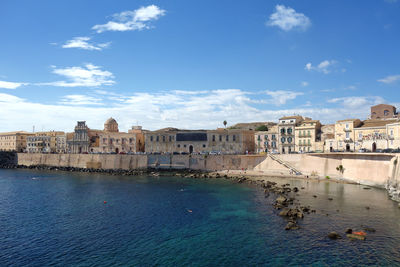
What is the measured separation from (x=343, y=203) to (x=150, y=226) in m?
24.9

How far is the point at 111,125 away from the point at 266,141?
56.5 m

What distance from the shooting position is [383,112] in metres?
79.6

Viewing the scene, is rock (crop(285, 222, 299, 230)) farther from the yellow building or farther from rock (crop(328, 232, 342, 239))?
the yellow building

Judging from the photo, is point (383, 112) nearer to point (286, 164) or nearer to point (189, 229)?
point (286, 164)

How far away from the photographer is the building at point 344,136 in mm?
63281

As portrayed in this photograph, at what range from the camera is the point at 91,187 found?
54.8 m

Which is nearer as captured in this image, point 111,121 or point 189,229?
point 189,229

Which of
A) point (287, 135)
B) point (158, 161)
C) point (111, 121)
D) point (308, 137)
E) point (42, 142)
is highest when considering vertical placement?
point (111, 121)

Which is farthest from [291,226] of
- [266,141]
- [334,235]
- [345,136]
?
[266,141]

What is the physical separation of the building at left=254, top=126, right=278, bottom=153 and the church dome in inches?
2061

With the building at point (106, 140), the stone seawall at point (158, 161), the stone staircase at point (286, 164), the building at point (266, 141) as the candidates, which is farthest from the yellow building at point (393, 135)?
the building at point (106, 140)

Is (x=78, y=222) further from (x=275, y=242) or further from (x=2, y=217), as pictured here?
(x=275, y=242)

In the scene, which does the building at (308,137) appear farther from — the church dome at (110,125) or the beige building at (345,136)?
the church dome at (110,125)

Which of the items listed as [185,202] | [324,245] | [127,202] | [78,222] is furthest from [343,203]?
[78,222]
